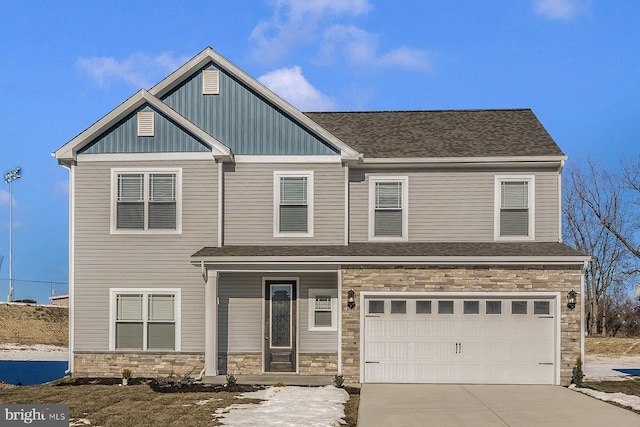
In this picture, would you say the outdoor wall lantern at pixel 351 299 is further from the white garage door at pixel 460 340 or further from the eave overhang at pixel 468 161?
the eave overhang at pixel 468 161

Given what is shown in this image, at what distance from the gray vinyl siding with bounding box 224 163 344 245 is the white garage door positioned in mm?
2380

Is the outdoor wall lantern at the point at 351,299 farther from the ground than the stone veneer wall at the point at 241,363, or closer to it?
farther from the ground

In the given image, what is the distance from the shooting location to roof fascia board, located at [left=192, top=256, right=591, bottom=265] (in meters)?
16.8

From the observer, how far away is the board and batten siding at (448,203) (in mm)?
18922

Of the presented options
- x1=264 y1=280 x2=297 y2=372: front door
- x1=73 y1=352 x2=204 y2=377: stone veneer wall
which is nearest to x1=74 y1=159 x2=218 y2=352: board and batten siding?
x1=73 y1=352 x2=204 y2=377: stone veneer wall

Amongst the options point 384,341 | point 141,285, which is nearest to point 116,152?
point 141,285

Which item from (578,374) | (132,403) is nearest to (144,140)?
(132,403)

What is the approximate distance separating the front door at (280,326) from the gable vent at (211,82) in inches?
211

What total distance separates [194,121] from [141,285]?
4591 mm

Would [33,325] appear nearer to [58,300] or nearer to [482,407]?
[58,300]

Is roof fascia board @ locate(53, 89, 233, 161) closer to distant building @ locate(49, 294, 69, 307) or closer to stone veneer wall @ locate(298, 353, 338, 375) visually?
stone veneer wall @ locate(298, 353, 338, 375)

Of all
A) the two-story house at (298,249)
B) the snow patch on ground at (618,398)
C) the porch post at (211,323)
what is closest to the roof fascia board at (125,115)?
the two-story house at (298,249)

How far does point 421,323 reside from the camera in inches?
679

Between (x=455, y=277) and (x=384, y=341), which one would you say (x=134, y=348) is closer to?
(x=384, y=341)
